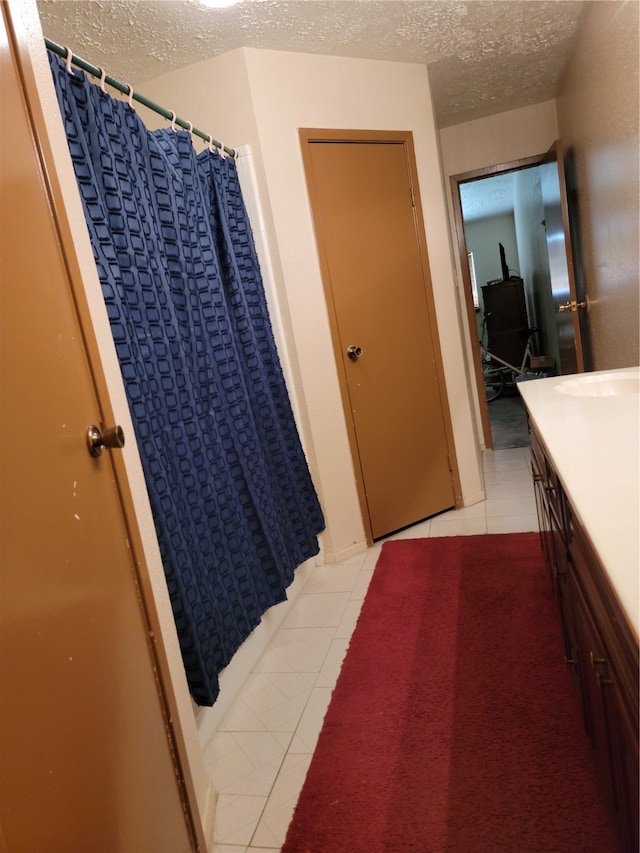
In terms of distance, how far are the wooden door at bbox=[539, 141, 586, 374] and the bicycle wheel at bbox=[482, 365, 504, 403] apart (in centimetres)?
240

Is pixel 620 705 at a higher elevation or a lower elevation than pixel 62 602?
lower

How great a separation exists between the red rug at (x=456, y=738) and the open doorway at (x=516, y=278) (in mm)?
2080

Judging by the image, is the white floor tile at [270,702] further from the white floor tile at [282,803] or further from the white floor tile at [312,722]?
the white floor tile at [282,803]

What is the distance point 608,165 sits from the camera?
2510mm

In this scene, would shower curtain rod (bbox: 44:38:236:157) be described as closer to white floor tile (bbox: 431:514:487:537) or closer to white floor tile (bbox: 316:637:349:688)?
white floor tile (bbox: 316:637:349:688)

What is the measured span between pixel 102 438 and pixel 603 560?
2.84 ft

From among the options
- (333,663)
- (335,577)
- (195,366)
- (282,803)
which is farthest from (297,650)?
(195,366)

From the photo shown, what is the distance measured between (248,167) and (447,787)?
241cm

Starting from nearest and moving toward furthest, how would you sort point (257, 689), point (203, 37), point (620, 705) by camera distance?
point (620, 705) → point (257, 689) → point (203, 37)

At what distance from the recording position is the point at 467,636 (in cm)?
198

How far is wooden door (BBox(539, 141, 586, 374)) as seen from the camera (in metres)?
3.32

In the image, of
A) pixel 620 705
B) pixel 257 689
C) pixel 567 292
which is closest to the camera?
pixel 620 705

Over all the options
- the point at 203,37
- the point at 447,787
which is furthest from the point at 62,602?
the point at 203,37

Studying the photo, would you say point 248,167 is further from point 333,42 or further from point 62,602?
point 62,602
